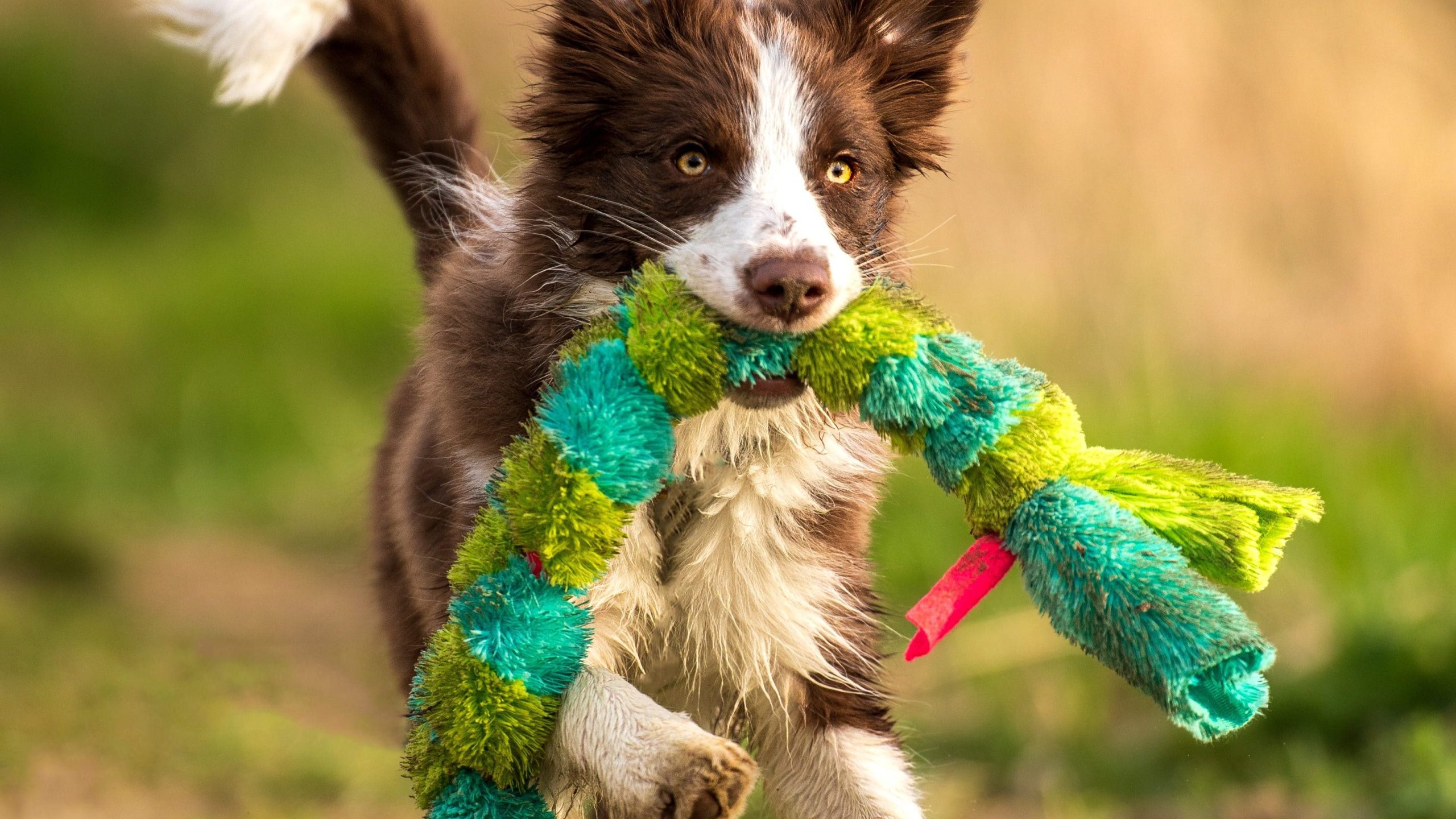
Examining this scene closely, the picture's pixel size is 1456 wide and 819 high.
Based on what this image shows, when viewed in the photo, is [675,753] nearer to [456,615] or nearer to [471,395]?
[456,615]

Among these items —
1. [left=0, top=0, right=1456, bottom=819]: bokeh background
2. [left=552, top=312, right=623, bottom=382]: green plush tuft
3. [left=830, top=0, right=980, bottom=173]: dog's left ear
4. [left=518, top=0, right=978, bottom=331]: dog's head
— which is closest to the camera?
[left=552, top=312, right=623, bottom=382]: green plush tuft

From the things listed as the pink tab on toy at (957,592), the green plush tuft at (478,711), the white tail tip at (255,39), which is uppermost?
the white tail tip at (255,39)

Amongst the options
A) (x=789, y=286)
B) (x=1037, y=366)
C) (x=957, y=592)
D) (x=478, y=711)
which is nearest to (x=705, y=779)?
(x=478, y=711)

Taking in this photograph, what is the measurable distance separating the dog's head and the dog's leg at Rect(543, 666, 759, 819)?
0.81 metres

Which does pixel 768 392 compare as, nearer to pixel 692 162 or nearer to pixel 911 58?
pixel 692 162

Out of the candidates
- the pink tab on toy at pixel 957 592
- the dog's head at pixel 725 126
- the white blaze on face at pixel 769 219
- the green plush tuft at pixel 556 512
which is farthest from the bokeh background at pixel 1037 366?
the green plush tuft at pixel 556 512

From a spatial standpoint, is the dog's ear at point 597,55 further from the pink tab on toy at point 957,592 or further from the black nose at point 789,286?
the pink tab on toy at point 957,592

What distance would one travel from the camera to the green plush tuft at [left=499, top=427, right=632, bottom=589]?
288cm

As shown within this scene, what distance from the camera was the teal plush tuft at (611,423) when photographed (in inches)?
114

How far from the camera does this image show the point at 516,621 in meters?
2.94

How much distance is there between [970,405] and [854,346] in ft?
0.80

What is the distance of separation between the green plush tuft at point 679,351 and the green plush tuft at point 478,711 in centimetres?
61

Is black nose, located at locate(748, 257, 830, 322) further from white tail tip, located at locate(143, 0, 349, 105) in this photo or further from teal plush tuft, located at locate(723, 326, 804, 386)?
white tail tip, located at locate(143, 0, 349, 105)

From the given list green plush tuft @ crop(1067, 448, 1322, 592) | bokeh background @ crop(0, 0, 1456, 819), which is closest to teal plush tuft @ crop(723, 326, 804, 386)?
green plush tuft @ crop(1067, 448, 1322, 592)
